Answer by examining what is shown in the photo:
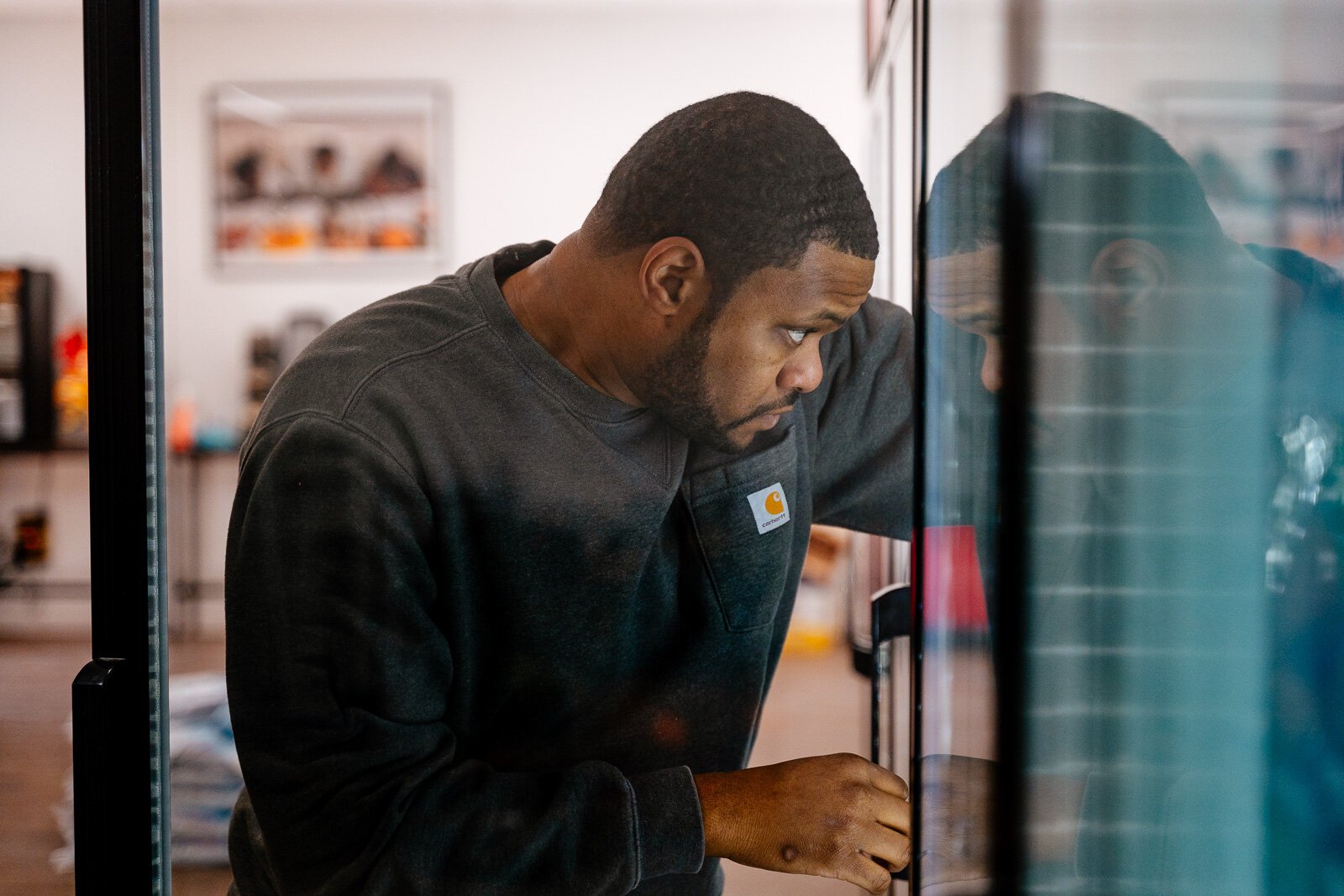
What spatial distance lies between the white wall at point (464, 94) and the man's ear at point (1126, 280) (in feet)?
0.73

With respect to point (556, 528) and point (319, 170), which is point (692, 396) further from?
point (319, 170)

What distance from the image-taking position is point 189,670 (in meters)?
0.79

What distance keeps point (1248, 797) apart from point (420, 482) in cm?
57

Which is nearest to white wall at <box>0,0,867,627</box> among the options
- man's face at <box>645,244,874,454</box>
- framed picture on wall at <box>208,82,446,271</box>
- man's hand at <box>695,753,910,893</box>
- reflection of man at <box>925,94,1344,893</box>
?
framed picture on wall at <box>208,82,446,271</box>

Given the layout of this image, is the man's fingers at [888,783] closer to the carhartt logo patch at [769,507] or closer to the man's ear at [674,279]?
the carhartt logo patch at [769,507]

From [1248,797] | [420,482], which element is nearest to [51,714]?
[420,482]

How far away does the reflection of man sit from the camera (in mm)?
531

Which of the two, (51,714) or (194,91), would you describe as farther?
(51,714)

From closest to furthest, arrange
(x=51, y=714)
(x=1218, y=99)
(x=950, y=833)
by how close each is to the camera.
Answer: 1. (x=1218, y=99)
2. (x=950, y=833)
3. (x=51, y=714)

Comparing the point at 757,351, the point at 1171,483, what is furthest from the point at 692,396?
the point at 1171,483

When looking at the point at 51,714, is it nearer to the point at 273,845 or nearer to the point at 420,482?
the point at 273,845

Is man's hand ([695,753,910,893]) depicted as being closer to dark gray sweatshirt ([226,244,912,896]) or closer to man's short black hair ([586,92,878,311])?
dark gray sweatshirt ([226,244,912,896])

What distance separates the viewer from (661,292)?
662mm

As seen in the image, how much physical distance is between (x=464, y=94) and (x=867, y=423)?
0.42 m
